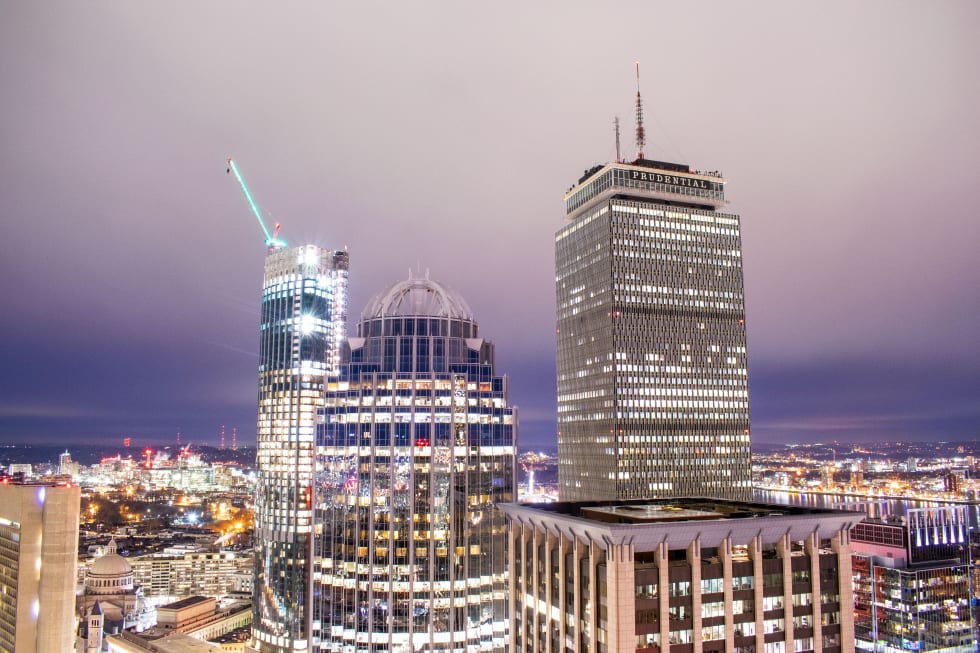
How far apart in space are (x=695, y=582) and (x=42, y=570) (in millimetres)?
128031

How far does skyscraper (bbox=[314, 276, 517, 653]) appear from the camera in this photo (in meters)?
150

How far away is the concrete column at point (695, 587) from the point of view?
8444 cm

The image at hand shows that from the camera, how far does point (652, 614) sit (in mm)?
83625

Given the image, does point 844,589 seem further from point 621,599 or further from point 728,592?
point 621,599

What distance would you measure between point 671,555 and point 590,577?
32.0 ft

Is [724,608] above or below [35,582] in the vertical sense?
above

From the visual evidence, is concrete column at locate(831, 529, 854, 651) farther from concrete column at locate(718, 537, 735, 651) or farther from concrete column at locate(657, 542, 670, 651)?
concrete column at locate(657, 542, 670, 651)

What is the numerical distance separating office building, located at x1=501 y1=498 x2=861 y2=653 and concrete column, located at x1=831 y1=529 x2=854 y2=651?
12 centimetres

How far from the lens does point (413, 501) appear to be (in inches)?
6043

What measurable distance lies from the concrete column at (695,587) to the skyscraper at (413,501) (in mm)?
74144

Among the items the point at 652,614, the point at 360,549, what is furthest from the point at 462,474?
the point at 652,614

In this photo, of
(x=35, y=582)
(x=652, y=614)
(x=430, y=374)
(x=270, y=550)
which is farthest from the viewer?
(x=270, y=550)

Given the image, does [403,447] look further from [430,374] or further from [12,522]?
[12,522]

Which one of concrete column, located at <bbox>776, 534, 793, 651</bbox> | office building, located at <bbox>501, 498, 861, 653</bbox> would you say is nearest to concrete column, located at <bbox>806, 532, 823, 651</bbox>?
office building, located at <bbox>501, 498, 861, 653</bbox>
